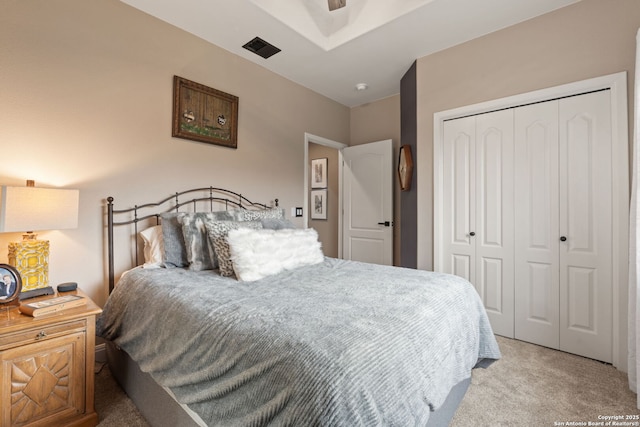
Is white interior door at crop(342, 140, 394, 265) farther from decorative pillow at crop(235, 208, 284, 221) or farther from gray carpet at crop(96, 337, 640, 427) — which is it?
gray carpet at crop(96, 337, 640, 427)

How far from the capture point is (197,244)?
6.75 feet

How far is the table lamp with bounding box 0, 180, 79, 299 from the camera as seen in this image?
1518 mm

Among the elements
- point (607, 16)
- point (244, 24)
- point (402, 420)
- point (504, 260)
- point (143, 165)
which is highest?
point (244, 24)

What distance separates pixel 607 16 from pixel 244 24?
2803 mm

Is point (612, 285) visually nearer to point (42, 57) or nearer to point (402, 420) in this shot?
point (402, 420)

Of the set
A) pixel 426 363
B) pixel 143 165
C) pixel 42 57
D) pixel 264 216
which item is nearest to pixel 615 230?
pixel 426 363

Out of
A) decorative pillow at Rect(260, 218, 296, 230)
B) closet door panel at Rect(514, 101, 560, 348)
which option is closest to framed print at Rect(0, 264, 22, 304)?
decorative pillow at Rect(260, 218, 296, 230)

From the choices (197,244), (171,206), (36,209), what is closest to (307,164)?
(171,206)

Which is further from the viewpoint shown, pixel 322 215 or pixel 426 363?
pixel 322 215

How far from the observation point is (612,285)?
2.15 metres

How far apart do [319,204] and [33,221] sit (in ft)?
12.6

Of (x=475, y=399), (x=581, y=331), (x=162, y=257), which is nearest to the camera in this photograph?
(x=475, y=399)

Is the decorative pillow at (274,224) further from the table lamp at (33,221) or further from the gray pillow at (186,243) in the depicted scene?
the table lamp at (33,221)

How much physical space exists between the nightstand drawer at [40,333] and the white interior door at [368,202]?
10.5 feet
